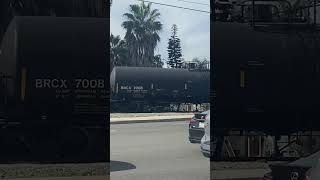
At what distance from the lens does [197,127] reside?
7434 mm

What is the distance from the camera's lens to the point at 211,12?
757 centimetres

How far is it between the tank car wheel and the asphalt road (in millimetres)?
322

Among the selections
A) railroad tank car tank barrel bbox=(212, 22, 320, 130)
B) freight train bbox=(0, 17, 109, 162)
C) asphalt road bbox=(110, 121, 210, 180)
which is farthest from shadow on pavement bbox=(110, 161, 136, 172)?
railroad tank car tank barrel bbox=(212, 22, 320, 130)

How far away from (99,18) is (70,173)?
1.77 meters

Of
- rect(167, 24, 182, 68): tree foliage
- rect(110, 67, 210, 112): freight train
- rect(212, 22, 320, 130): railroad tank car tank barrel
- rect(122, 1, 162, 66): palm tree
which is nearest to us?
rect(122, 1, 162, 66): palm tree

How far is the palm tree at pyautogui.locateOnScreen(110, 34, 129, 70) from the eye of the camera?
7.29 metres

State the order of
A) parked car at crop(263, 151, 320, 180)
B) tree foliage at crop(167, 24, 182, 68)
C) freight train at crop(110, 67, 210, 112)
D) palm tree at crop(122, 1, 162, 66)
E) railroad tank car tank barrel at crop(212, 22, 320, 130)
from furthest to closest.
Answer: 1. railroad tank car tank barrel at crop(212, 22, 320, 130)
2. tree foliage at crop(167, 24, 182, 68)
3. freight train at crop(110, 67, 210, 112)
4. palm tree at crop(122, 1, 162, 66)
5. parked car at crop(263, 151, 320, 180)

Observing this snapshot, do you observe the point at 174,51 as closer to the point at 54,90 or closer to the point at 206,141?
the point at 206,141

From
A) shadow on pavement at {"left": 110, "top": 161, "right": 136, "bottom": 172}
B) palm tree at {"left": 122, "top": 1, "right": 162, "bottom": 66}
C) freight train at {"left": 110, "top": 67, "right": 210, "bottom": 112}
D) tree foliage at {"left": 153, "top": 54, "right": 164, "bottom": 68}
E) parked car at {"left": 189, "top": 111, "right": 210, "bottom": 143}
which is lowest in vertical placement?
shadow on pavement at {"left": 110, "top": 161, "right": 136, "bottom": 172}

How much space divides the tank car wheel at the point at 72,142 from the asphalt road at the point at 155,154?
0.32 meters

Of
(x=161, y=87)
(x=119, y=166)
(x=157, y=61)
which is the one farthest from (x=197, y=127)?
(x=119, y=166)

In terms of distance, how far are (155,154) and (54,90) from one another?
1.34 meters

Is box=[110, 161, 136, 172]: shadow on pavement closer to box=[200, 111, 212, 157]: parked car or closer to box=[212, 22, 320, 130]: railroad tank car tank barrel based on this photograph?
box=[200, 111, 212, 157]: parked car

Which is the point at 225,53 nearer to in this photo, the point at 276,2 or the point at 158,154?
the point at 276,2
